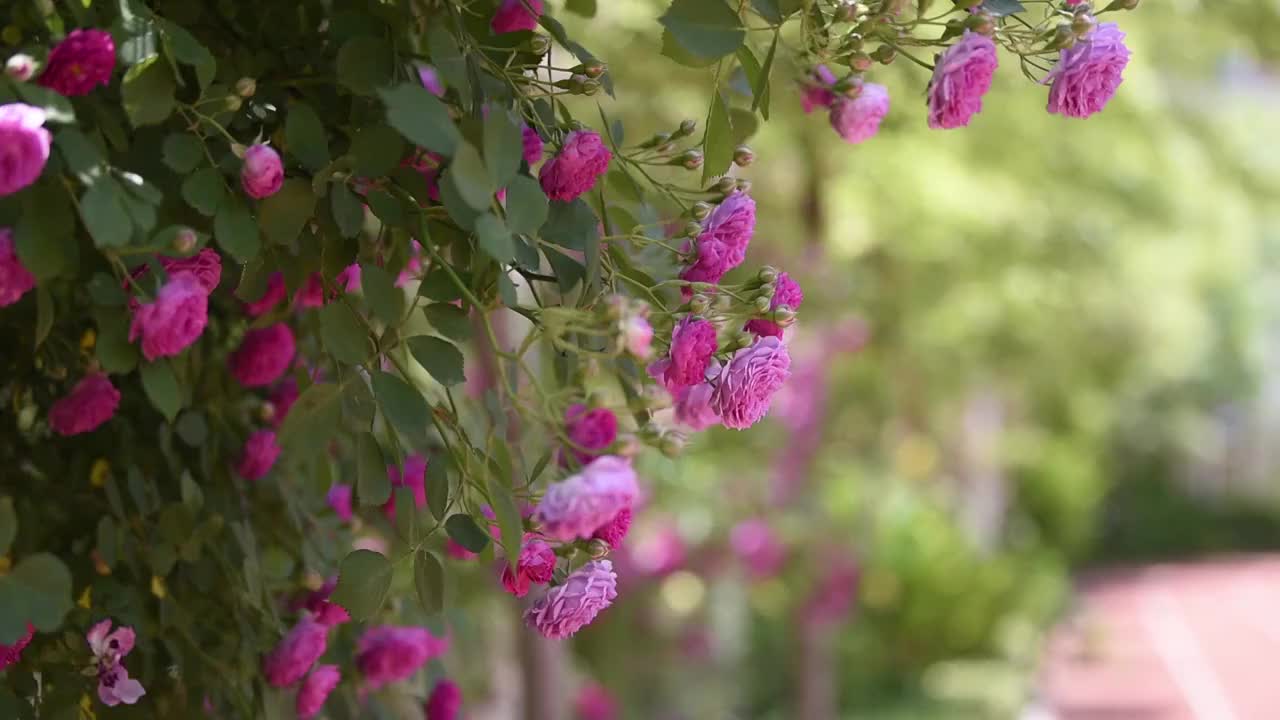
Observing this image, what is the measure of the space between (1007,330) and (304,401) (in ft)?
21.9

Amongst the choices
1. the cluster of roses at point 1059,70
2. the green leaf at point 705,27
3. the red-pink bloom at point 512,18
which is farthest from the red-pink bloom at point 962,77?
the red-pink bloom at point 512,18

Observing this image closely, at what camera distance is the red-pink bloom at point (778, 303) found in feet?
3.73

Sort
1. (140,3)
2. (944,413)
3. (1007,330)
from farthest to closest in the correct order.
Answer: (944,413) → (1007,330) → (140,3)

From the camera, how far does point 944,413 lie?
13.3m

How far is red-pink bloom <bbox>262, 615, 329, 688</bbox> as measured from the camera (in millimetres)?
1390

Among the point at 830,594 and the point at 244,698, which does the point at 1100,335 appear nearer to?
the point at 830,594

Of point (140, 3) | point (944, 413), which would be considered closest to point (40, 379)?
point (140, 3)

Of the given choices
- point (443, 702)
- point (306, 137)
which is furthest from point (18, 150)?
point (443, 702)

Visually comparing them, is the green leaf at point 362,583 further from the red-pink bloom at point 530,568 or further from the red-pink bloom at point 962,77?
the red-pink bloom at point 962,77

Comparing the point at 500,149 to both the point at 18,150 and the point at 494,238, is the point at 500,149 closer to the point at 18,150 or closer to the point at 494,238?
the point at 494,238

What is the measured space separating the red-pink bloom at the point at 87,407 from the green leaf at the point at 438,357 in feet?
1.13

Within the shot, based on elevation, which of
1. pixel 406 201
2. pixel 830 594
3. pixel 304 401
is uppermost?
pixel 406 201

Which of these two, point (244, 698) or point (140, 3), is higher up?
point (140, 3)

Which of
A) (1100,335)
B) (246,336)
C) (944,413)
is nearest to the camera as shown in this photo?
(246,336)
